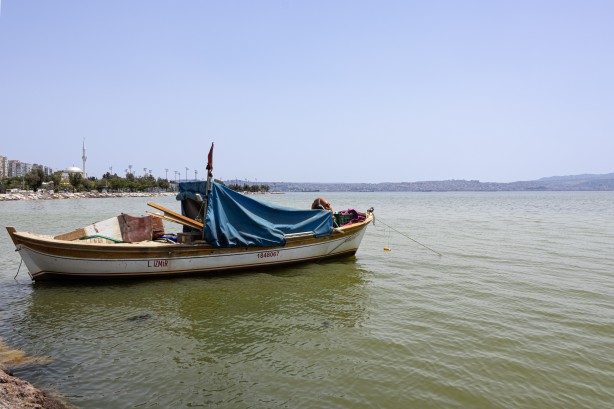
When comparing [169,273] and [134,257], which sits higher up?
[134,257]

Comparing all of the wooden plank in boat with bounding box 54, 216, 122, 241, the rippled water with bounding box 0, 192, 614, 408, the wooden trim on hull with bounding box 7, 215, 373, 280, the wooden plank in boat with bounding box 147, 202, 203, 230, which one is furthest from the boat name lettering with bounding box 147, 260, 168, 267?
the wooden plank in boat with bounding box 54, 216, 122, 241

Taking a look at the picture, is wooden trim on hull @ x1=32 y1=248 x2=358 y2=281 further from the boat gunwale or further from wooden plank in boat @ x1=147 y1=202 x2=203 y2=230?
wooden plank in boat @ x1=147 y1=202 x2=203 y2=230

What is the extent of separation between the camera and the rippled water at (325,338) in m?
6.48

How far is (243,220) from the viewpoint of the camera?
14.2m

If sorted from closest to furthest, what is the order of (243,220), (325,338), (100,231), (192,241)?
(325,338)
(192,241)
(100,231)
(243,220)

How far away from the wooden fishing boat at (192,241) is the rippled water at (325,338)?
55 centimetres

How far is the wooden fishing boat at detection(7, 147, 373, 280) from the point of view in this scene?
12266 mm

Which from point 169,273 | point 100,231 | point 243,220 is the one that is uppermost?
point 243,220

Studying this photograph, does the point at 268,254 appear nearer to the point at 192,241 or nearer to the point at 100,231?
the point at 192,241

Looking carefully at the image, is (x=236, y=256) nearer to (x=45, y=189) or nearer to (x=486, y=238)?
(x=486, y=238)

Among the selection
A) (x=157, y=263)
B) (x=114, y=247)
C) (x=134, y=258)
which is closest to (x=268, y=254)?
(x=157, y=263)

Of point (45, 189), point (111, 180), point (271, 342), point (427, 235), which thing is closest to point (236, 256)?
point (271, 342)

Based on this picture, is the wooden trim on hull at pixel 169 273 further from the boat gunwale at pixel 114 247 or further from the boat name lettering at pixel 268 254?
the boat gunwale at pixel 114 247

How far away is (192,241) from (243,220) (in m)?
1.91
